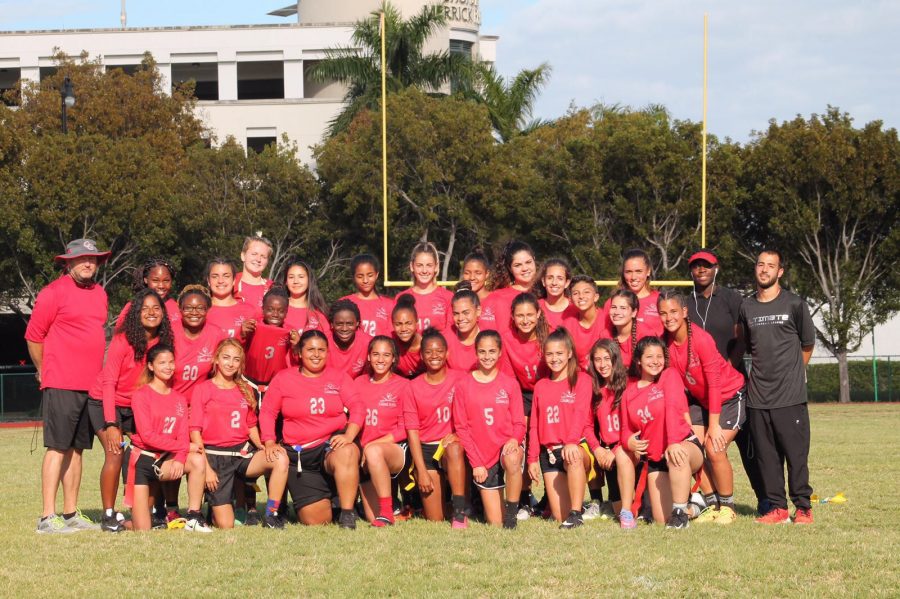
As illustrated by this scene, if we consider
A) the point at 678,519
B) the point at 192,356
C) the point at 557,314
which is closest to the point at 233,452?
the point at 192,356

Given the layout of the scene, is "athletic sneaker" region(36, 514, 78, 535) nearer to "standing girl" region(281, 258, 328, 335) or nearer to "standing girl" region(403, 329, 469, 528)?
"standing girl" region(281, 258, 328, 335)

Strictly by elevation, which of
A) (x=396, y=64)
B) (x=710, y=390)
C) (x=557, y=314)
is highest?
(x=396, y=64)

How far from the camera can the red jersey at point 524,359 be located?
27.5 feet

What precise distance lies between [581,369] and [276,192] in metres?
20.9

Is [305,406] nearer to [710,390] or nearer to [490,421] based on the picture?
[490,421]

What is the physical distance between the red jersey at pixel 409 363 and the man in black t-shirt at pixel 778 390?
2357mm

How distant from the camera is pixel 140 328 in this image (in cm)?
803

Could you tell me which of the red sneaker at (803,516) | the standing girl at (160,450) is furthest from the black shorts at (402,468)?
the red sneaker at (803,516)

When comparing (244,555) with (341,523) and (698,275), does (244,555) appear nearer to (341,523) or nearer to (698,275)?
(341,523)

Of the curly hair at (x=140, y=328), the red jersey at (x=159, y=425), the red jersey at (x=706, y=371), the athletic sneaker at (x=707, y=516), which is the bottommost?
the athletic sneaker at (x=707, y=516)

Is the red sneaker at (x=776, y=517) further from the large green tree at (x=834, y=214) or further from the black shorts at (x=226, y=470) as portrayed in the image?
the large green tree at (x=834, y=214)

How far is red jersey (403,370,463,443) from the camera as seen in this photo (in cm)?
816

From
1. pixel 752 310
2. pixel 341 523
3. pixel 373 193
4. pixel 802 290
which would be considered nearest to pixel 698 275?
pixel 752 310

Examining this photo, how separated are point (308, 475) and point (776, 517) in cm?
321
